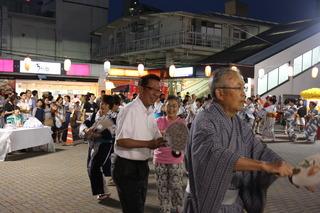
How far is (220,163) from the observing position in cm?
248

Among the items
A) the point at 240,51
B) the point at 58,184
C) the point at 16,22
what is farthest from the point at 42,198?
the point at 16,22

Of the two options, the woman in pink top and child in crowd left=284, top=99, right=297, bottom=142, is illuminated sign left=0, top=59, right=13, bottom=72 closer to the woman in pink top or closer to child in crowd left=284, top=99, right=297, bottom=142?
child in crowd left=284, top=99, right=297, bottom=142

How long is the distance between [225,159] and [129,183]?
1507 millimetres

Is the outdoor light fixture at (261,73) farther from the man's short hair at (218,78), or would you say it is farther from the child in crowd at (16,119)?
the man's short hair at (218,78)

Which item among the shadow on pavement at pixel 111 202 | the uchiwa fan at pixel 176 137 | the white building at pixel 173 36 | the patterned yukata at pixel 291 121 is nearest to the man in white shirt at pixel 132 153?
the uchiwa fan at pixel 176 137

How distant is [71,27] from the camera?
3862cm

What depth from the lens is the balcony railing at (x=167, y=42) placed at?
3120 cm

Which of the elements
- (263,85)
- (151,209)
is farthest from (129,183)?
(263,85)

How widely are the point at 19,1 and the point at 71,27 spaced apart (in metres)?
5.05

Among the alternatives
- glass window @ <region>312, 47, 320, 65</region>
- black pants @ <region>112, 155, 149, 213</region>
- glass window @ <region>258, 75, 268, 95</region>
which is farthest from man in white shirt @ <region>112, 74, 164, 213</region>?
glass window @ <region>312, 47, 320, 65</region>

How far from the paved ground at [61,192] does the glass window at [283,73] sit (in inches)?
870

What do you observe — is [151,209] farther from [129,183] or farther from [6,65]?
[6,65]

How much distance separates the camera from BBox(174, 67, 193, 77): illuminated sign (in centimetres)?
2759

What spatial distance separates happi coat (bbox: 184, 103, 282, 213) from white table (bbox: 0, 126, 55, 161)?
896cm
